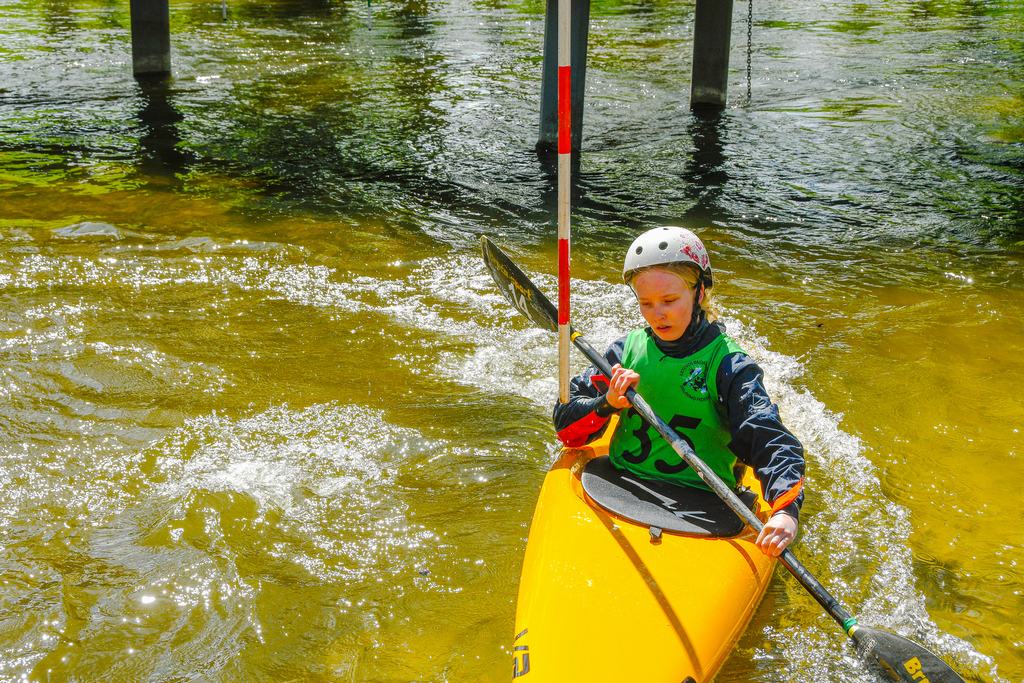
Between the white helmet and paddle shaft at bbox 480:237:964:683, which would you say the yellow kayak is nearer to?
paddle shaft at bbox 480:237:964:683

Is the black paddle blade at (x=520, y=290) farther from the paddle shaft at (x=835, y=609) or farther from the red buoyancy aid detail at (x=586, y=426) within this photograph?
the red buoyancy aid detail at (x=586, y=426)

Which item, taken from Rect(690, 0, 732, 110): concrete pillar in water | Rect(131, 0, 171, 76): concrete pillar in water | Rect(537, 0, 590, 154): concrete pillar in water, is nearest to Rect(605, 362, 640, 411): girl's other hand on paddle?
Rect(537, 0, 590, 154): concrete pillar in water

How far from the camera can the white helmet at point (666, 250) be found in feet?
10.3

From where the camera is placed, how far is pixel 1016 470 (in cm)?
431

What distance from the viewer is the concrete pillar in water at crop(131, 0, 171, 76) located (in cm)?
1267

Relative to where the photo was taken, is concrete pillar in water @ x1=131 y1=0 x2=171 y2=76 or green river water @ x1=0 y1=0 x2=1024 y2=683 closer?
green river water @ x1=0 y1=0 x2=1024 y2=683

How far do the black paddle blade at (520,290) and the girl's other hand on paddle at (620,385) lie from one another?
3.54 feet

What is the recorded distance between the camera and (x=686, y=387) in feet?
10.7

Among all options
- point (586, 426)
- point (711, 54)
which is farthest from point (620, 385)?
point (711, 54)

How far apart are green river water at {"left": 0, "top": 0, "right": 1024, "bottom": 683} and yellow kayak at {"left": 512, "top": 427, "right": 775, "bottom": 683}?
122 mm

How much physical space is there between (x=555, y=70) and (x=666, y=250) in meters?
6.06

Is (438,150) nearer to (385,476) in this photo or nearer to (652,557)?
(385,476)

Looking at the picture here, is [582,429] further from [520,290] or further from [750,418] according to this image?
[520,290]

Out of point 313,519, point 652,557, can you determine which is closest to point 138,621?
point 313,519
